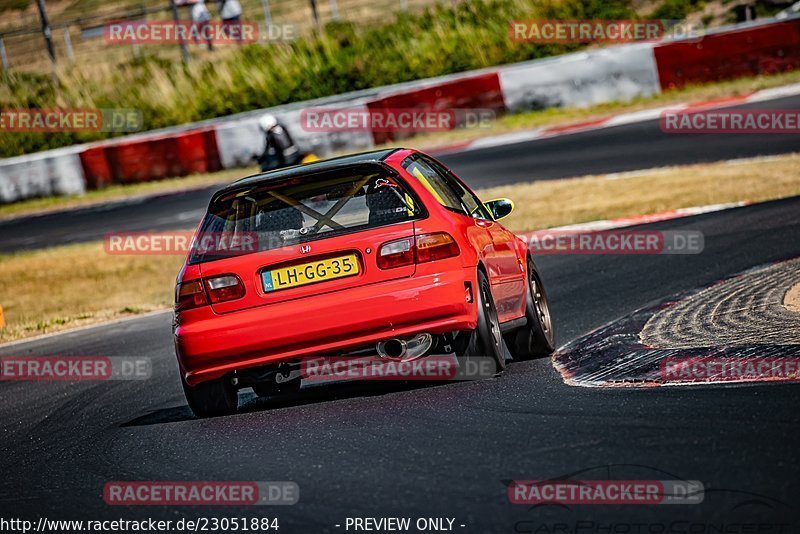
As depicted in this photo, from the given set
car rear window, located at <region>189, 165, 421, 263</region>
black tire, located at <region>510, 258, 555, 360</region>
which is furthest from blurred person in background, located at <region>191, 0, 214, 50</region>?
car rear window, located at <region>189, 165, 421, 263</region>

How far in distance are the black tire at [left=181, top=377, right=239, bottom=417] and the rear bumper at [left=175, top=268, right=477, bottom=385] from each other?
38 centimetres

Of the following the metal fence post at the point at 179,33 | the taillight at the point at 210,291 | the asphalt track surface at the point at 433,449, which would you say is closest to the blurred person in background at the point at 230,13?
the metal fence post at the point at 179,33

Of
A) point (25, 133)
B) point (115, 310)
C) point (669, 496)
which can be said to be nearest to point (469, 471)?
point (669, 496)

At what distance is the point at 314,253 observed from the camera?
6723 mm

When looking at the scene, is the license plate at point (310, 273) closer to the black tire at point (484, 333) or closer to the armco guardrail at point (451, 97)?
the black tire at point (484, 333)

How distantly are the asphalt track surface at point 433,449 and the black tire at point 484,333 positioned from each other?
16 cm

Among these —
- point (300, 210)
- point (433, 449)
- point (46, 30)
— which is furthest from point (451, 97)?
point (433, 449)

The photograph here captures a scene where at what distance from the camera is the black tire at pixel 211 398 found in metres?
7.08

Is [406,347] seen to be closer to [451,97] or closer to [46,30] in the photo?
[451,97]

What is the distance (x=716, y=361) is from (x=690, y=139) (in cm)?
1338

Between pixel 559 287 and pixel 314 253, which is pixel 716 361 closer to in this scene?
pixel 314 253

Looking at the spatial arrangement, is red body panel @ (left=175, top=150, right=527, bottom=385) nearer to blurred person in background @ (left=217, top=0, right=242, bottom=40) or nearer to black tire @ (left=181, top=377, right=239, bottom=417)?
black tire @ (left=181, top=377, right=239, bottom=417)

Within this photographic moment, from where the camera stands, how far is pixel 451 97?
24.8m

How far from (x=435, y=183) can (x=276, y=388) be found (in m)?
1.50
